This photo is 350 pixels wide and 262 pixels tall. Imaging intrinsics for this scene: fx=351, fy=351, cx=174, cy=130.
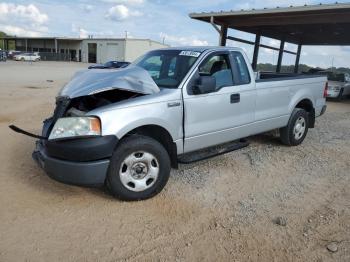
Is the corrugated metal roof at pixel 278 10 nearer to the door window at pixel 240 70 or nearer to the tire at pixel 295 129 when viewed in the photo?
the tire at pixel 295 129

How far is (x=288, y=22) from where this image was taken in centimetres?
1510

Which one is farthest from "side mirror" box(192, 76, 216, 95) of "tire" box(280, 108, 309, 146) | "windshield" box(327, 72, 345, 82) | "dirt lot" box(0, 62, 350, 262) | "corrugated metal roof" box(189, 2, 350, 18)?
"windshield" box(327, 72, 345, 82)

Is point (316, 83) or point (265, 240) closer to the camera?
point (265, 240)

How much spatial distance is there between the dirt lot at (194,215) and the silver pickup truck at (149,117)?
14.8 inches

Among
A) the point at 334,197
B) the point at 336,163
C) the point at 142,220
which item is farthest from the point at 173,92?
the point at 336,163

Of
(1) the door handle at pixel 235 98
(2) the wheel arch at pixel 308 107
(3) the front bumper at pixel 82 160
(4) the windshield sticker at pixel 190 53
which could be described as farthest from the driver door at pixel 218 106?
(2) the wheel arch at pixel 308 107

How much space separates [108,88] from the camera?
4.02 meters

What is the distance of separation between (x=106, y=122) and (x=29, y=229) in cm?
133

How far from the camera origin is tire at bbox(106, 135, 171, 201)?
397cm

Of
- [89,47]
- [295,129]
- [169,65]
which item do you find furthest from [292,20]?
[89,47]

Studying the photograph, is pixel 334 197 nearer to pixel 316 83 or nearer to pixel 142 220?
pixel 142 220

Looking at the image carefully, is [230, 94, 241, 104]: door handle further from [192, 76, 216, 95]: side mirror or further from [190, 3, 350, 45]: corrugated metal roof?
[190, 3, 350, 45]: corrugated metal roof

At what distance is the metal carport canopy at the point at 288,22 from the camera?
13.3 m

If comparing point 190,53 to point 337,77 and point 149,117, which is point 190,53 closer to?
point 149,117
